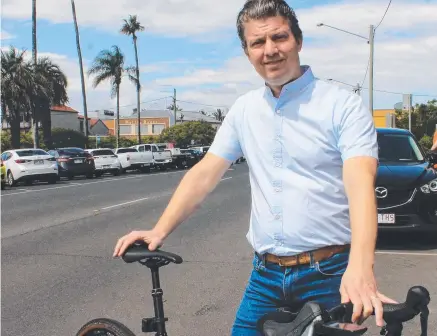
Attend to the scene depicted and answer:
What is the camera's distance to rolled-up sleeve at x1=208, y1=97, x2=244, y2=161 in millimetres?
2582

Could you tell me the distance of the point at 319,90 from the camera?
7.68 ft

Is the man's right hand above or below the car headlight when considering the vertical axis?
above

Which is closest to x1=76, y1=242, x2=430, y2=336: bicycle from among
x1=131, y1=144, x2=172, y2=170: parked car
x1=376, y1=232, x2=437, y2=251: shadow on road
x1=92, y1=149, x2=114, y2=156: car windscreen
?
x1=376, y1=232, x2=437, y2=251: shadow on road

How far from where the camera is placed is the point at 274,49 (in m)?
2.30

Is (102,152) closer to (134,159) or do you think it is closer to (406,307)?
(134,159)

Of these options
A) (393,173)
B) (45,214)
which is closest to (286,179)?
(393,173)

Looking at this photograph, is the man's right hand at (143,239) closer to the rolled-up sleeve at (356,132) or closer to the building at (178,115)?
the rolled-up sleeve at (356,132)

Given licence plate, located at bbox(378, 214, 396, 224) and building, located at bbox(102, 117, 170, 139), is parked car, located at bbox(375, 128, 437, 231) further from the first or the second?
building, located at bbox(102, 117, 170, 139)

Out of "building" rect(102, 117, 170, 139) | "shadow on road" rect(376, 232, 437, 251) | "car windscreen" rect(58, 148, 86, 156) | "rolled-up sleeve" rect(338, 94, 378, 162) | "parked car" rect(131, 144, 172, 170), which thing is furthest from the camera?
"building" rect(102, 117, 170, 139)

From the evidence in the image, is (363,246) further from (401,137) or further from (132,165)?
(132,165)

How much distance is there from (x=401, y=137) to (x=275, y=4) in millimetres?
8216

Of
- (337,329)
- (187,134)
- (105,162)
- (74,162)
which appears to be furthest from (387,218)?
(187,134)

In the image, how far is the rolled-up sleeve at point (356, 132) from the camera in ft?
7.01

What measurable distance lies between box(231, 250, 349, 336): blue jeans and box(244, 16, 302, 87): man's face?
2.32 ft
